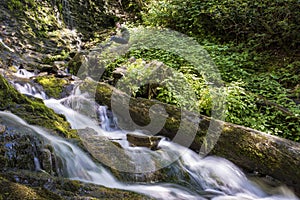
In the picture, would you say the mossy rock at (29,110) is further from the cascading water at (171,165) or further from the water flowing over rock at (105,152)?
the cascading water at (171,165)

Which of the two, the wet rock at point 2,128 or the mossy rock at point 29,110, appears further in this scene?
the mossy rock at point 29,110

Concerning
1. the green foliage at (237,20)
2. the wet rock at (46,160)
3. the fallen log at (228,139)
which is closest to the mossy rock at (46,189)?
the wet rock at (46,160)

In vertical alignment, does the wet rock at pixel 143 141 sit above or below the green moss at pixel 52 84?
below

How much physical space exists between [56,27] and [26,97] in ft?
25.7

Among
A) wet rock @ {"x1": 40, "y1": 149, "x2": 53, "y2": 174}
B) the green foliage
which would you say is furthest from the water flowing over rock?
the green foliage

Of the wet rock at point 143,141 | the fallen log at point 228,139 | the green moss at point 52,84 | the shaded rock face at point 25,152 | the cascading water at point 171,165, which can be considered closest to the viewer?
the shaded rock face at point 25,152

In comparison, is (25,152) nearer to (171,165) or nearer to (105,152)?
(105,152)

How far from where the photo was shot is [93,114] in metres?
6.04

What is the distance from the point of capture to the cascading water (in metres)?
3.76

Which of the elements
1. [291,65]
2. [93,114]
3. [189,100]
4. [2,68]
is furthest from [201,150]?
[2,68]

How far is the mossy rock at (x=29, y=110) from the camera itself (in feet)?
14.0

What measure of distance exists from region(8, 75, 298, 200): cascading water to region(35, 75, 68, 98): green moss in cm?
95

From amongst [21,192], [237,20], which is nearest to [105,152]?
[21,192]

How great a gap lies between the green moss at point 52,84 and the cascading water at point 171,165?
950 millimetres
